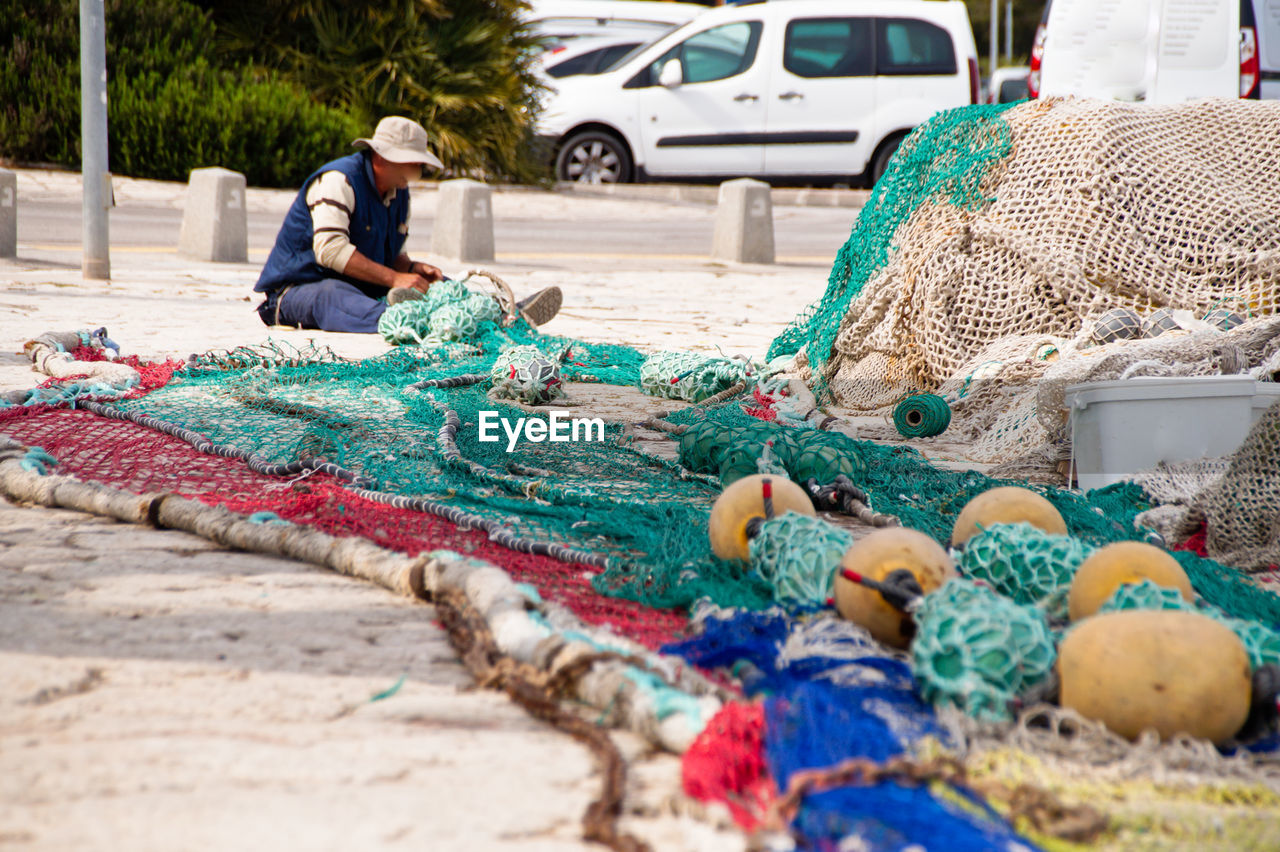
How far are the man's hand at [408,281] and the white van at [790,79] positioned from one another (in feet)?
24.4

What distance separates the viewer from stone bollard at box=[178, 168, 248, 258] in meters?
10.2

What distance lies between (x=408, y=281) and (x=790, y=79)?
831 cm

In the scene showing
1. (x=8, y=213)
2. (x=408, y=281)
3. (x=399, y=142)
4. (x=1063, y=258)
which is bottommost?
(x=408, y=281)

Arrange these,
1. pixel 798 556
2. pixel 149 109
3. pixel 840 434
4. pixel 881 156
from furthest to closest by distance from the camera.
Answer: pixel 881 156 < pixel 149 109 < pixel 840 434 < pixel 798 556

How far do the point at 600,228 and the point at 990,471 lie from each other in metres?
9.98

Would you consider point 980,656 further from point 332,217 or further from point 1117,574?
point 332,217

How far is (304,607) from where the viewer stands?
2.43 m

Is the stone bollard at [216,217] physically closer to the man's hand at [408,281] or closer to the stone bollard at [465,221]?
the stone bollard at [465,221]

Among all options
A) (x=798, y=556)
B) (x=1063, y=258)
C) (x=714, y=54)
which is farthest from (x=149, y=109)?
(x=798, y=556)

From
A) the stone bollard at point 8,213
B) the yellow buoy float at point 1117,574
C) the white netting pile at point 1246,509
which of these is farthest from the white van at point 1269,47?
the stone bollard at point 8,213

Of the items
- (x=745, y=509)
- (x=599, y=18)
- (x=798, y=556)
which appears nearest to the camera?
(x=798, y=556)

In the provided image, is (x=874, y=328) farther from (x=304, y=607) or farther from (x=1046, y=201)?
(x=304, y=607)

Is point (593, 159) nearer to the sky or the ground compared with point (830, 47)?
nearer to the ground

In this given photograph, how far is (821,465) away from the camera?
3.44 meters
